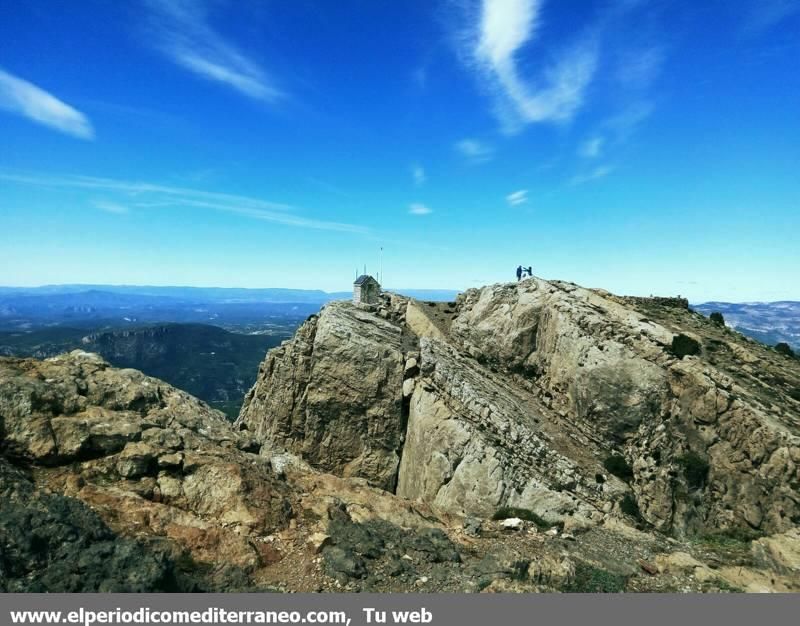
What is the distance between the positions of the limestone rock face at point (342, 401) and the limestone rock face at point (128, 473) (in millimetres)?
23644

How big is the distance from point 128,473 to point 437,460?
2794cm

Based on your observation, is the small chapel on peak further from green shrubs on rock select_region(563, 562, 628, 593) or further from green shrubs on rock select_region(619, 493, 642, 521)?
green shrubs on rock select_region(563, 562, 628, 593)

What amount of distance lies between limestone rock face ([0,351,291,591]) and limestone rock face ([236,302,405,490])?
23644mm

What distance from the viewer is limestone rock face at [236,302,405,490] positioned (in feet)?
166

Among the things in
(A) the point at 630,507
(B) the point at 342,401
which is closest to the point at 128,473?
(B) the point at 342,401

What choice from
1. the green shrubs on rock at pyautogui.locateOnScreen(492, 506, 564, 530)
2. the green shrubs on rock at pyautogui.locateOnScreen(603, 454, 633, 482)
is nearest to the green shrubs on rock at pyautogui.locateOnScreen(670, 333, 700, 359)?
the green shrubs on rock at pyautogui.locateOnScreen(603, 454, 633, 482)

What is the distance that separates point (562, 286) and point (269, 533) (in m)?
48.3

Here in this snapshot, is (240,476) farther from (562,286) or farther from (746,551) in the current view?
(562,286)

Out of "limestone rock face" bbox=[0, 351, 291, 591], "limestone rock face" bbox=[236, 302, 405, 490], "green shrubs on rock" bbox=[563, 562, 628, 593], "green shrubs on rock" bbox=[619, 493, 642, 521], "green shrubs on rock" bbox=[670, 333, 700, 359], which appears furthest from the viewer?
"limestone rock face" bbox=[236, 302, 405, 490]

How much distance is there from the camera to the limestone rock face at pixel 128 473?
16.6 meters

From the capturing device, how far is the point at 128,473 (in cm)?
2142

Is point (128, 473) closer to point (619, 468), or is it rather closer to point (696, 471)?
point (619, 468)

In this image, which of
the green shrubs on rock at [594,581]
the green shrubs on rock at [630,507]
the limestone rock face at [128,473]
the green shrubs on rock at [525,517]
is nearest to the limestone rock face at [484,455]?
the green shrubs on rock at [630,507]

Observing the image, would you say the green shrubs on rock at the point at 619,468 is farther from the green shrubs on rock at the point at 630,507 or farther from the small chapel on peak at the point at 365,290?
the small chapel on peak at the point at 365,290
